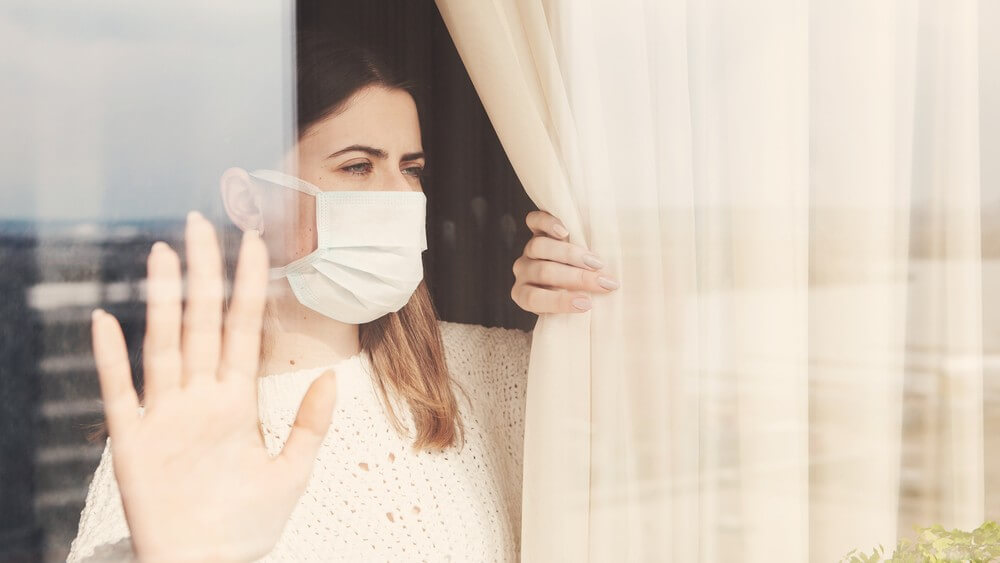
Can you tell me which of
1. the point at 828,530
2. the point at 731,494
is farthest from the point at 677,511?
the point at 828,530

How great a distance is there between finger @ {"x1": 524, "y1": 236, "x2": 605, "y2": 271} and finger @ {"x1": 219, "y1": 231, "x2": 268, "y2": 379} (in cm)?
45

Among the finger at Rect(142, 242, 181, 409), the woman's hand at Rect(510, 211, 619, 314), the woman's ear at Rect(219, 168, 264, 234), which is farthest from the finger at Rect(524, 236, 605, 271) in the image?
the finger at Rect(142, 242, 181, 409)

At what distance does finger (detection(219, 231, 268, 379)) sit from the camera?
30.5 inches

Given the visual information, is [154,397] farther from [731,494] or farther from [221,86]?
[731,494]

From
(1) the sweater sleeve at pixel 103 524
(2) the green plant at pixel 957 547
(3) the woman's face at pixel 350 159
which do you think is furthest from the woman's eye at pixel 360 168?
(2) the green plant at pixel 957 547

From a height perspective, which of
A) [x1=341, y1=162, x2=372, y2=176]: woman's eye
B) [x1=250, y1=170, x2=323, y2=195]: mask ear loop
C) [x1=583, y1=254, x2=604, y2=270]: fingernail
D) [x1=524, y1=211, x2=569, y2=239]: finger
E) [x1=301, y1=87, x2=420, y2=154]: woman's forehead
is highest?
[x1=301, y1=87, x2=420, y2=154]: woman's forehead

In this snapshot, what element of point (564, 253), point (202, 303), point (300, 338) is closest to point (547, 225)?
point (564, 253)

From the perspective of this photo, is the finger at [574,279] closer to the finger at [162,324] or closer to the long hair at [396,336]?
the long hair at [396,336]

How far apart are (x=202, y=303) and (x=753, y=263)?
789 mm

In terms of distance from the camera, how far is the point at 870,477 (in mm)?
1247

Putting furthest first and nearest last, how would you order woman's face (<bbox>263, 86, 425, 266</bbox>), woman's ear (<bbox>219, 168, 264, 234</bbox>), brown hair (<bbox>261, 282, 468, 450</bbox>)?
brown hair (<bbox>261, 282, 468, 450</bbox>)
woman's face (<bbox>263, 86, 425, 266</bbox>)
woman's ear (<bbox>219, 168, 264, 234</bbox>)

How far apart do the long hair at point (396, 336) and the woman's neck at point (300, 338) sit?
54mm

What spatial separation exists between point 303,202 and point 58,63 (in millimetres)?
322

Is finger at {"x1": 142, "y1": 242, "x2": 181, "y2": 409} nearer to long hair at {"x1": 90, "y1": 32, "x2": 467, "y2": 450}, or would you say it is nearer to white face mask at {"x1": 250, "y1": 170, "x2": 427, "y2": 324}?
white face mask at {"x1": 250, "y1": 170, "x2": 427, "y2": 324}
